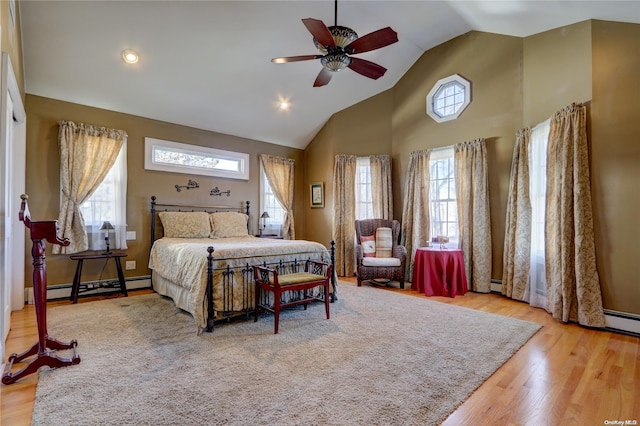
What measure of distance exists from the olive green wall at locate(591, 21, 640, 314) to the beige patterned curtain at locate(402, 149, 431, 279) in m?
2.40

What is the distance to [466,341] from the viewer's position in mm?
2812

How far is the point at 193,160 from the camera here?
5.45 meters

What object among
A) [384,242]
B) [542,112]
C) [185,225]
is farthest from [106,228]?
[542,112]

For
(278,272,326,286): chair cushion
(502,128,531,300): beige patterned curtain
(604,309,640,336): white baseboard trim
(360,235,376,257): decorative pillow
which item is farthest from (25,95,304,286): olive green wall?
(604,309,640,336): white baseboard trim

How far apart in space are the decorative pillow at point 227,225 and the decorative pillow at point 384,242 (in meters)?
2.36

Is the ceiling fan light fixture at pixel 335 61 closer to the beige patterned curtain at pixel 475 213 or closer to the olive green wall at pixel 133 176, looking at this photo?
the beige patterned curtain at pixel 475 213

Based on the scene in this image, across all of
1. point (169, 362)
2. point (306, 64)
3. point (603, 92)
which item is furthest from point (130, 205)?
point (603, 92)

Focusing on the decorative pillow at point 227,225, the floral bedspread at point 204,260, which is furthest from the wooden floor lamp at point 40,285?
the decorative pillow at point 227,225

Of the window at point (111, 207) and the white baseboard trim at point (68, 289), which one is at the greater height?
the window at point (111, 207)

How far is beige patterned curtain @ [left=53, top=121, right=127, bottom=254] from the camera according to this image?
13.6ft

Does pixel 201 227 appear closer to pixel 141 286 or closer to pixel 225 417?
pixel 141 286

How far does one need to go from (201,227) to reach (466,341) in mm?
3991

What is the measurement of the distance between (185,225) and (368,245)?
3070 mm

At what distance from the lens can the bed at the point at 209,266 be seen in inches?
120
